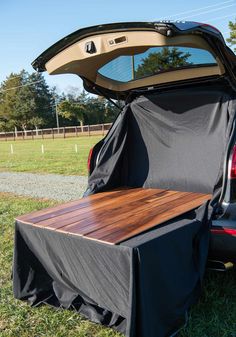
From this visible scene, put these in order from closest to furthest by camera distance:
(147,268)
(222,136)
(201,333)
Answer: (147,268)
(201,333)
(222,136)

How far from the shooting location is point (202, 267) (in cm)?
262

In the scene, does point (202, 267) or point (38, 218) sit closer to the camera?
point (202, 267)

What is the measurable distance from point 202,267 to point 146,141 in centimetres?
176

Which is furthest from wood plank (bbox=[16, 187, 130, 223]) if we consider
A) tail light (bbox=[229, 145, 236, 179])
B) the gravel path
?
the gravel path

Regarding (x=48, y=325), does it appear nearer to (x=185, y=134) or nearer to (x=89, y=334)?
(x=89, y=334)

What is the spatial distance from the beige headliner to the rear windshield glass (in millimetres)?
61

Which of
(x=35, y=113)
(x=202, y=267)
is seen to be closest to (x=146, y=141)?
(x=202, y=267)

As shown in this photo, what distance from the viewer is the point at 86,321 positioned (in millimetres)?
2713

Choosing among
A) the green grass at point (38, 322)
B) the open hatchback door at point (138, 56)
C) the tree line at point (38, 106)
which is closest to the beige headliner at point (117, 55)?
the open hatchback door at point (138, 56)

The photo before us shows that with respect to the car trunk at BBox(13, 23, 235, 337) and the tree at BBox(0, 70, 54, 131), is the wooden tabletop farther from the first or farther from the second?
the tree at BBox(0, 70, 54, 131)

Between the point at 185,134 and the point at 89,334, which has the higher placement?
the point at 185,134

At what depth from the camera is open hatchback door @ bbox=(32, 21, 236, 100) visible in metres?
2.48

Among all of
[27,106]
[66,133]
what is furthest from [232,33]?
[27,106]

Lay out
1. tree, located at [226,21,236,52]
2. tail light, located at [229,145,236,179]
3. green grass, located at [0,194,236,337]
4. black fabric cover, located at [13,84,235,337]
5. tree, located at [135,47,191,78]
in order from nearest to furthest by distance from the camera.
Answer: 1. black fabric cover, located at [13,84,235,337]
2. green grass, located at [0,194,236,337]
3. tail light, located at [229,145,236,179]
4. tree, located at [135,47,191,78]
5. tree, located at [226,21,236,52]
